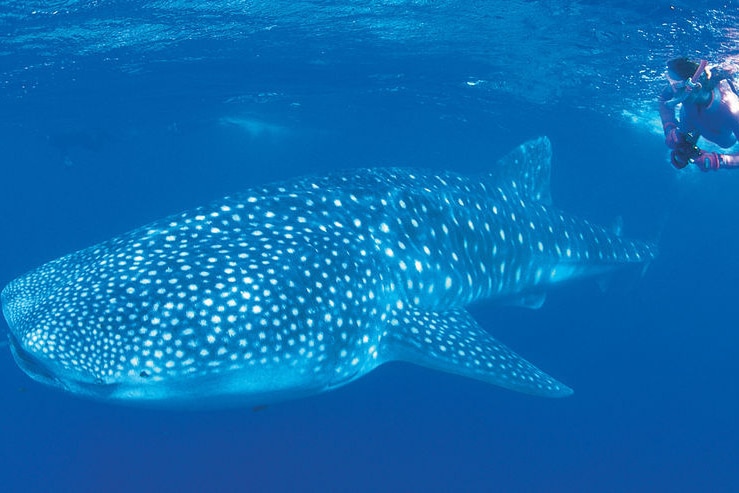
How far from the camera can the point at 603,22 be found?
12.1 meters

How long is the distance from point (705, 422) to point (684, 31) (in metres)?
9.04

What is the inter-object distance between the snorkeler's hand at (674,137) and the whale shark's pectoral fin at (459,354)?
11.4 feet

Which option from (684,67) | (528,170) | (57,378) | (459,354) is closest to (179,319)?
(57,378)

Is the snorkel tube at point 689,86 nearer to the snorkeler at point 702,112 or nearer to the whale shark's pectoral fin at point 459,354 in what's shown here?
the snorkeler at point 702,112

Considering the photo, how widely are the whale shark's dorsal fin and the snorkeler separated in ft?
9.25

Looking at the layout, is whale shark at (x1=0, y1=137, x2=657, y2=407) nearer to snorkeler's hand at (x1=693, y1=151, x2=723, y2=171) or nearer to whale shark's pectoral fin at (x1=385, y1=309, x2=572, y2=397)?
whale shark's pectoral fin at (x1=385, y1=309, x2=572, y2=397)

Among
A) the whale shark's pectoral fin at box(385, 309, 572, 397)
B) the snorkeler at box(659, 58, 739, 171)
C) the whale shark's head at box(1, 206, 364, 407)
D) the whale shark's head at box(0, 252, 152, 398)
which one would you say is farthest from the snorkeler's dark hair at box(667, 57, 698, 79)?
the whale shark's head at box(0, 252, 152, 398)

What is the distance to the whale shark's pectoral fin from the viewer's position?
582 cm

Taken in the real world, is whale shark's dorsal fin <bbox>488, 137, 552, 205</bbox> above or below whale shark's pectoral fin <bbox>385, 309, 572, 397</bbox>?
above

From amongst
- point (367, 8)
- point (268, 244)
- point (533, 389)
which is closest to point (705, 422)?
point (533, 389)

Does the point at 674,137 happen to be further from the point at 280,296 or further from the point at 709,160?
the point at 280,296

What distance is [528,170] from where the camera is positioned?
969 centimetres

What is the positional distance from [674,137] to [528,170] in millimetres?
3094

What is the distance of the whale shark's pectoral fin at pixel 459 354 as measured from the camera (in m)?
5.82
